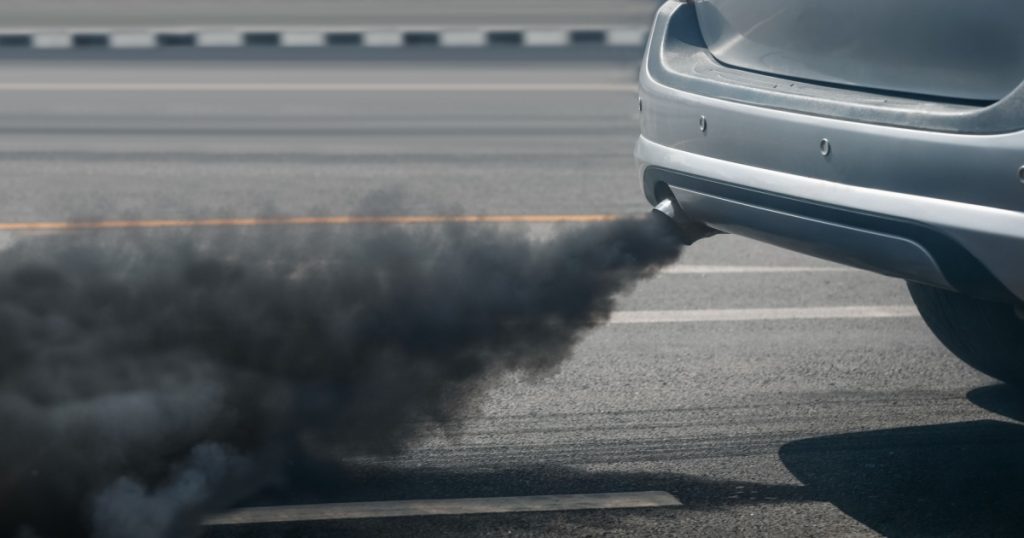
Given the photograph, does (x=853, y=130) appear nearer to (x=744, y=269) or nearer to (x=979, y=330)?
(x=979, y=330)

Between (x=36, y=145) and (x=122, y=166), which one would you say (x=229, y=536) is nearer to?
(x=122, y=166)

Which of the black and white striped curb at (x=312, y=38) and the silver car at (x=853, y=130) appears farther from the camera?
the black and white striped curb at (x=312, y=38)

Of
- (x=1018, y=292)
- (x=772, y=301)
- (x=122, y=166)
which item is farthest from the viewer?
(x=122, y=166)

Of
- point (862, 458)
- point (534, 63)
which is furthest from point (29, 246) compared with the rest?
point (534, 63)

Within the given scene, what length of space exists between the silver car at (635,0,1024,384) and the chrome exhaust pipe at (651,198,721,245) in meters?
0.04

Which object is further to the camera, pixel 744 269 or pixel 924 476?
pixel 744 269

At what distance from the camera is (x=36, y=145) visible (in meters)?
10.0

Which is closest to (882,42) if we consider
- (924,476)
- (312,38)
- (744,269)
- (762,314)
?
(924,476)

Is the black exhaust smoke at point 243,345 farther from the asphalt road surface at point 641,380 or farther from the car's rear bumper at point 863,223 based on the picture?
the car's rear bumper at point 863,223

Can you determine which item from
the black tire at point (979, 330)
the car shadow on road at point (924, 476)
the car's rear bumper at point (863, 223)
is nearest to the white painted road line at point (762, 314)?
the black tire at point (979, 330)

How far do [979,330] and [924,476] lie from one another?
64 cm

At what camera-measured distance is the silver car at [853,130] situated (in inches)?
119

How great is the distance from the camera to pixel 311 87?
1326 cm

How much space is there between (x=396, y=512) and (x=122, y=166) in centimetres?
622
